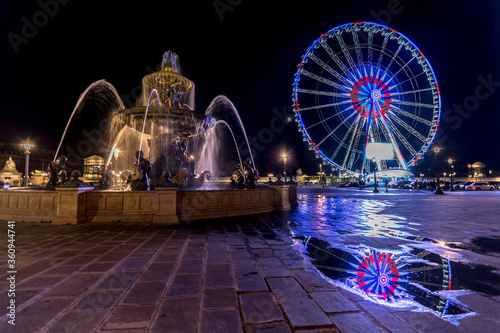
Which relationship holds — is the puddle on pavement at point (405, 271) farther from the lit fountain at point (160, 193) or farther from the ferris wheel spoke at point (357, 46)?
the ferris wheel spoke at point (357, 46)

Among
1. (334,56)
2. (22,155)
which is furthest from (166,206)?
(22,155)

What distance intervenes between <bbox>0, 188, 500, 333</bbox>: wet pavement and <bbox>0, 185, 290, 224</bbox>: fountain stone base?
5.22 feet

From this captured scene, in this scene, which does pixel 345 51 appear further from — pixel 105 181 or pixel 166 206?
pixel 166 206

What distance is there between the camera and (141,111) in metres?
11.9

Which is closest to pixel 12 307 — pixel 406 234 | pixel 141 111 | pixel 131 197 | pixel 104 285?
pixel 104 285

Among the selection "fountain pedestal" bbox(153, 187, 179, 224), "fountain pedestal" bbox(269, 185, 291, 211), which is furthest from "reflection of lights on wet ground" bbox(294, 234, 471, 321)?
"fountain pedestal" bbox(269, 185, 291, 211)

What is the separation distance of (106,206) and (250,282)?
7.01 meters

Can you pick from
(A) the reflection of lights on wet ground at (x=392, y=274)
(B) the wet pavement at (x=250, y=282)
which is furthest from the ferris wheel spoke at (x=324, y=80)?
(A) the reflection of lights on wet ground at (x=392, y=274)

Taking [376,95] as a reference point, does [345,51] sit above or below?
above

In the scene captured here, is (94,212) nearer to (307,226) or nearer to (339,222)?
(307,226)

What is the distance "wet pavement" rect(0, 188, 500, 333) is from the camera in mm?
2611

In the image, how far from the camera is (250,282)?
11.9 ft

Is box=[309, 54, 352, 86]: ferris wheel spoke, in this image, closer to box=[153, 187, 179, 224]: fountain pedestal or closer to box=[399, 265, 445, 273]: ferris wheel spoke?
box=[153, 187, 179, 224]: fountain pedestal

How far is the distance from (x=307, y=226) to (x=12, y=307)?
6.97 m
